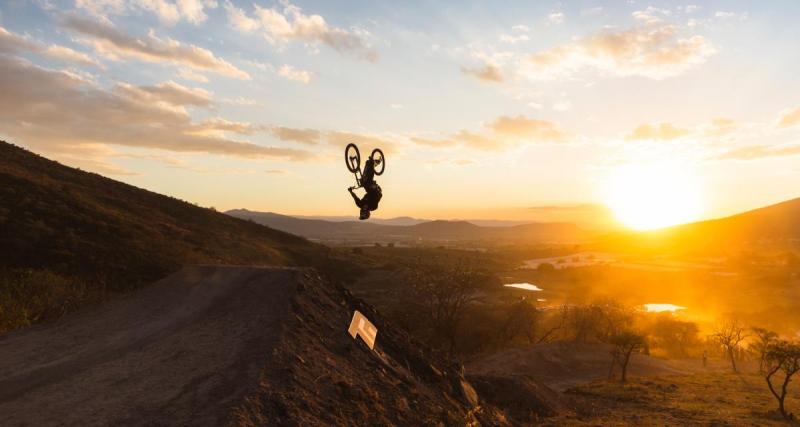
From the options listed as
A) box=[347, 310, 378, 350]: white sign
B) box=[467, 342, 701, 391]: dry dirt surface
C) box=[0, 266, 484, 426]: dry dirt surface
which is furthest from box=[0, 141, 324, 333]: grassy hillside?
box=[467, 342, 701, 391]: dry dirt surface

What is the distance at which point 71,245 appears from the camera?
126 ft

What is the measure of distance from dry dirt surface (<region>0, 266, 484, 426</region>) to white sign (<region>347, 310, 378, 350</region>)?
41 centimetres

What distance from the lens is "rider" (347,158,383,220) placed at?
19.6 metres

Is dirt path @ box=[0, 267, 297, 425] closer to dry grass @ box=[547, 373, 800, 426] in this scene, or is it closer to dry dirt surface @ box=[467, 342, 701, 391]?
dry grass @ box=[547, 373, 800, 426]

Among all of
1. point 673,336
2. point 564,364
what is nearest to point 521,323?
point 564,364

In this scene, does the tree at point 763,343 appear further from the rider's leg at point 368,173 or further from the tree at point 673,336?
the rider's leg at point 368,173

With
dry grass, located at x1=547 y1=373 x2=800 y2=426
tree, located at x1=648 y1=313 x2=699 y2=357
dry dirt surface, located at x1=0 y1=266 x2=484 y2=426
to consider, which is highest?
dry dirt surface, located at x1=0 y1=266 x2=484 y2=426

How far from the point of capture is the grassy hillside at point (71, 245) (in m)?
24.8

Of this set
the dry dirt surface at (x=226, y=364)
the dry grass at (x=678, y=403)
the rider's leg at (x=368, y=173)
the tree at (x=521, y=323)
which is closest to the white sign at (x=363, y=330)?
the dry dirt surface at (x=226, y=364)

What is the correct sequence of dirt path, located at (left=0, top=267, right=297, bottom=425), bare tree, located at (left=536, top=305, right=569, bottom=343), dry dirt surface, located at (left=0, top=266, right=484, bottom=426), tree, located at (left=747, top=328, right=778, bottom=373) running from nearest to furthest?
dirt path, located at (left=0, top=267, right=297, bottom=425)
dry dirt surface, located at (left=0, top=266, right=484, bottom=426)
tree, located at (left=747, top=328, right=778, bottom=373)
bare tree, located at (left=536, top=305, right=569, bottom=343)

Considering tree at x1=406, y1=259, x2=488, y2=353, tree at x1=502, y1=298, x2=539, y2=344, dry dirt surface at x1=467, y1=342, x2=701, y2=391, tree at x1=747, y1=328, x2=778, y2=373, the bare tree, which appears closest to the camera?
tree at x1=747, y1=328, x2=778, y2=373

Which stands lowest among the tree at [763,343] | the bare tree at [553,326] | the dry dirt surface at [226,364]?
the bare tree at [553,326]

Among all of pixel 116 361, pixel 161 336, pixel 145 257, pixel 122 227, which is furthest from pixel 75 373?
pixel 122 227

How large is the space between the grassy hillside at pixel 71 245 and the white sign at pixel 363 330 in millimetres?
15900
